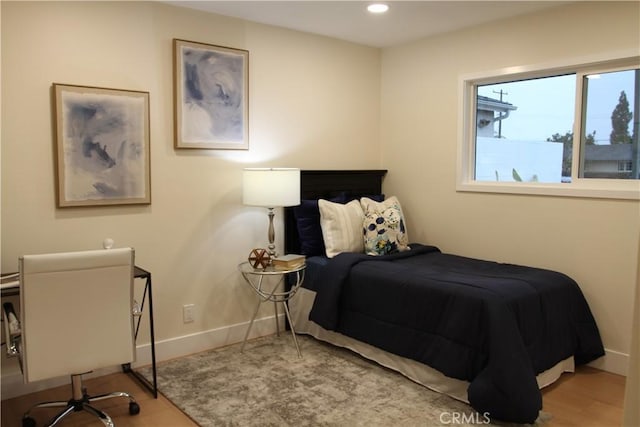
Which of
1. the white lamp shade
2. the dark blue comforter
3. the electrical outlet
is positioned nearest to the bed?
the dark blue comforter

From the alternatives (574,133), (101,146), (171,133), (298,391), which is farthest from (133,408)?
(574,133)

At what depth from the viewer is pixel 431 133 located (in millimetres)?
4223

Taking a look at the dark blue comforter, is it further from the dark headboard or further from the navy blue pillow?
the dark headboard

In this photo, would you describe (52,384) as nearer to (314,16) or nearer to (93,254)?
(93,254)

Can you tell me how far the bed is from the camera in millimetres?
2570

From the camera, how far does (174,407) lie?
9.07ft

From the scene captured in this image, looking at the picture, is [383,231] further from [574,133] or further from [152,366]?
[152,366]

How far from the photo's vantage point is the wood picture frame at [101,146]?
294 cm

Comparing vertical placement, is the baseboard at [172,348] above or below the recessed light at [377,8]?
below

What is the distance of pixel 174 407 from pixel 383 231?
6.11 feet

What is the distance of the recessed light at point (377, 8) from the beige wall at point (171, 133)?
0.75m

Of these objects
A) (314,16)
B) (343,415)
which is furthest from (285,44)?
(343,415)

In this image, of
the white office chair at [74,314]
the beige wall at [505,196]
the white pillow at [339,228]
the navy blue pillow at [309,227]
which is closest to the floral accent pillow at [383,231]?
the white pillow at [339,228]

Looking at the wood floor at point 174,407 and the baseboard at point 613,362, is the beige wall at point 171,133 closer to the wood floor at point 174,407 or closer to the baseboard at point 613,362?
the wood floor at point 174,407
